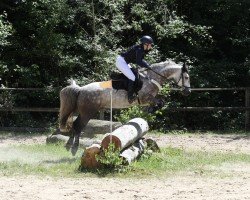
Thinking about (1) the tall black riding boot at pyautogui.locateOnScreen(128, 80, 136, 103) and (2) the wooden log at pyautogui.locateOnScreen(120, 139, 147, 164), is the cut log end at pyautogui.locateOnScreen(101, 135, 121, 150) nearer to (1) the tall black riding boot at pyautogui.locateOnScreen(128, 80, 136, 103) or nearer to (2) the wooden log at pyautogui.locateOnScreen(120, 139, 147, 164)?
(2) the wooden log at pyautogui.locateOnScreen(120, 139, 147, 164)

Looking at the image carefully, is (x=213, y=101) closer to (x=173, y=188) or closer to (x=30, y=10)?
(x=30, y=10)

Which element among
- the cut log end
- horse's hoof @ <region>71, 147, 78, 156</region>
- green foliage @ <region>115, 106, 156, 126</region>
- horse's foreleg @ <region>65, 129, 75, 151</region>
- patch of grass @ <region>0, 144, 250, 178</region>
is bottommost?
patch of grass @ <region>0, 144, 250, 178</region>

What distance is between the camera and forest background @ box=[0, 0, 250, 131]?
57.9 ft

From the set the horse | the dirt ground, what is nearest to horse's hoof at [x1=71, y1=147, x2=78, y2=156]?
the horse

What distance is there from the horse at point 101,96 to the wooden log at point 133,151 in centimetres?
153

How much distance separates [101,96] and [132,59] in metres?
1.23

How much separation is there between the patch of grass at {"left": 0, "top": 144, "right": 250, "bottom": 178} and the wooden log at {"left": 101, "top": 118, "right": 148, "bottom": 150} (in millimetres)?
439

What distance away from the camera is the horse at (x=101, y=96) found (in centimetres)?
1162

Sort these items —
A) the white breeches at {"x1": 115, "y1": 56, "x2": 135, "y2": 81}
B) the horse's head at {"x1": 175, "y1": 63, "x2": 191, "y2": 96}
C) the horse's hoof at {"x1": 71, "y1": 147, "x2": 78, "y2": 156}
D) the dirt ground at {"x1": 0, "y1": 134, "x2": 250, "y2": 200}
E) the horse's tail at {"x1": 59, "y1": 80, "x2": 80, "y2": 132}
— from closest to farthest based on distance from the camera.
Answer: the dirt ground at {"x1": 0, "y1": 134, "x2": 250, "y2": 200} < the horse's hoof at {"x1": 71, "y1": 147, "x2": 78, "y2": 156} < the white breeches at {"x1": 115, "y1": 56, "x2": 135, "y2": 81} < the horse's tail at {"x1": 59, "y1": 80, "x2": 80, "y2": 132} < the horse's head at {"x1": 175, "y1": 63, "x2": 191, "y2": 96}

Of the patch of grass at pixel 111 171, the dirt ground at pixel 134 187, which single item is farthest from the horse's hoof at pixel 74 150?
the dirt ground at pixel 134 187

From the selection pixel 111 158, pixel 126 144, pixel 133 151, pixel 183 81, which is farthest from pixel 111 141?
pixel 183 81

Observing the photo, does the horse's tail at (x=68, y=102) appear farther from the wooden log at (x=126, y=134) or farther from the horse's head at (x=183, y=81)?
the horse's head at (x=183, y=81)

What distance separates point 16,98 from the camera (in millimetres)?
17656

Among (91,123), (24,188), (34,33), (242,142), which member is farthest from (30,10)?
(24,188)
